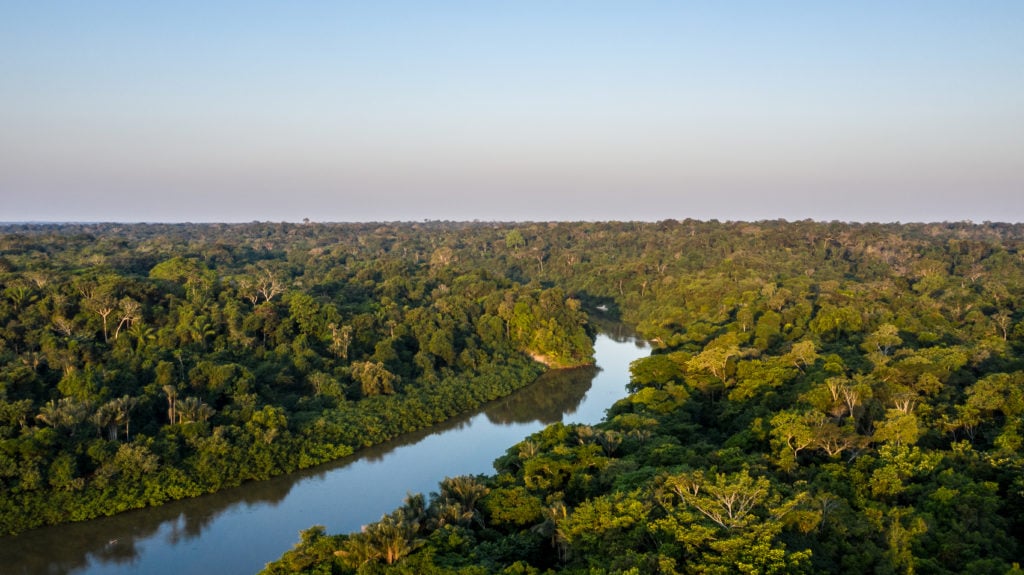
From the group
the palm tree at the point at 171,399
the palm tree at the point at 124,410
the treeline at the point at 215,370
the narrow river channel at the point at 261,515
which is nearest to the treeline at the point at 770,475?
the narrow river channel at the point at 261,515

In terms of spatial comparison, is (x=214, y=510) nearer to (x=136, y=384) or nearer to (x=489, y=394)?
(x=136, y=384)

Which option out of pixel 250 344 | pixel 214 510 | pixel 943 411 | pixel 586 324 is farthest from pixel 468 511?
pixel 586 324

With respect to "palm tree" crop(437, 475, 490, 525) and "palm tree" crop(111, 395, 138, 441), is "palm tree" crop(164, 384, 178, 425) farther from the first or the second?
"palm tree" crop(437, 475, 490, 525)

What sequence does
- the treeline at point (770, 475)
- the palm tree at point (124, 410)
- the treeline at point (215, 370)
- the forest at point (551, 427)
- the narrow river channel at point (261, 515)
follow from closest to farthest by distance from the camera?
the treeline at point (770, 475), the forest at point (551, 427), the narrow river channel at point (261, 515), the treeline at point (215, 370), the palm tree at point (124, 410)

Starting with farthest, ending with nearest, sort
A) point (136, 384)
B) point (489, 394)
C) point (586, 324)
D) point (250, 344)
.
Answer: point (586, 324)
point (489, 394)
point (250, 344)
point (136, 384)

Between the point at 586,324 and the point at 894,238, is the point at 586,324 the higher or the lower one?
the lower one

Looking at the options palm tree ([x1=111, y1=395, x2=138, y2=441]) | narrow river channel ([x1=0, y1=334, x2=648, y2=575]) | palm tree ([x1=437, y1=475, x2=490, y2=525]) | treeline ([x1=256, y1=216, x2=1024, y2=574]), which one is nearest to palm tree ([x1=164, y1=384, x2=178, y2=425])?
palm tree ([x1=111, y1=395, x2=138, y2=441])

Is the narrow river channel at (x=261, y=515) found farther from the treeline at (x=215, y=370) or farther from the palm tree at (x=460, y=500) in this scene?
the palm tree at (x=460, y=500)
